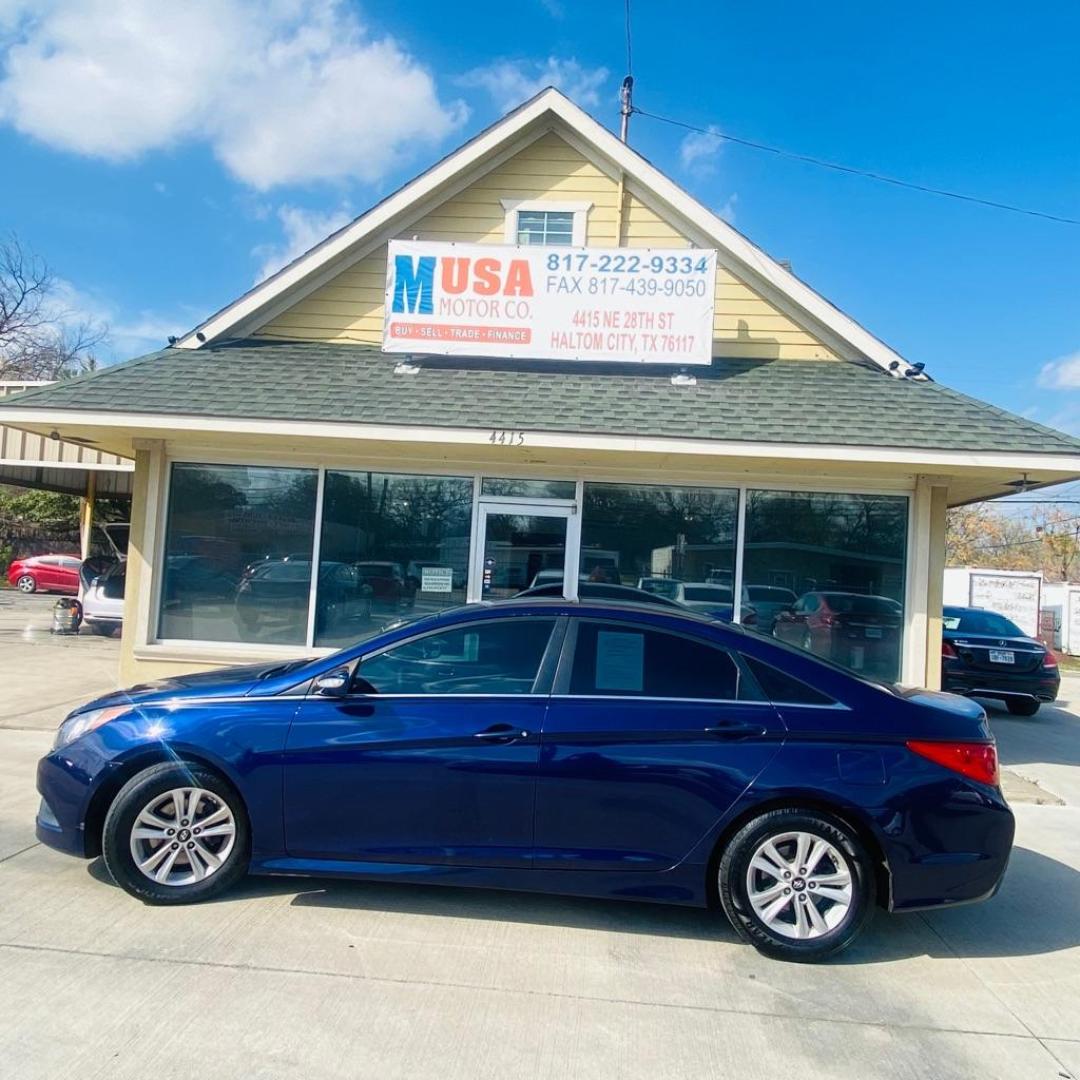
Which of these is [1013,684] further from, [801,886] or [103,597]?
[103,597]

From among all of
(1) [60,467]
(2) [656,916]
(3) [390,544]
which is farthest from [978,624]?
(1) [60,467]

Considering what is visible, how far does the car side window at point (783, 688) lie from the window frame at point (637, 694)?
33 millimetres

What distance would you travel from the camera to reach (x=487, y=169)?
1042cm

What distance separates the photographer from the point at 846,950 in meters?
4.21

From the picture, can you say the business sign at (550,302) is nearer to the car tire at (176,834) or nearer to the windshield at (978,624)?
the car tire at (176,834)

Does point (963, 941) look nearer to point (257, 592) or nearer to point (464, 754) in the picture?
point (464, 754)

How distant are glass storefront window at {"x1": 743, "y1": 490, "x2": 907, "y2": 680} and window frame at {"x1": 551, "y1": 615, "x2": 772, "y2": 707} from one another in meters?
4.79

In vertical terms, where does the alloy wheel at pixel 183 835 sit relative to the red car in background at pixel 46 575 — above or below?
below

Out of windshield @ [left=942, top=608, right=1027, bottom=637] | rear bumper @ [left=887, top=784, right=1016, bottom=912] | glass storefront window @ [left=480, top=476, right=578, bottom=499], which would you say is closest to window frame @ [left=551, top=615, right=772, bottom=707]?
rear bumper @ [left=887, top=784, right=1016, bottom=912]

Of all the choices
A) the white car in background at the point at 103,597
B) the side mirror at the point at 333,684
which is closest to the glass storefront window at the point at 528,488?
the side mirror at the point at 333,684

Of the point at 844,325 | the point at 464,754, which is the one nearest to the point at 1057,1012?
the point at 464,754

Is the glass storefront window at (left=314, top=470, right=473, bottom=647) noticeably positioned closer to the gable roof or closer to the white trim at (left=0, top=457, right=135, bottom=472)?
the gable roof

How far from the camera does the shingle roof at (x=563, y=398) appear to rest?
796cm

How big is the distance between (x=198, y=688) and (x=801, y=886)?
121 inches
